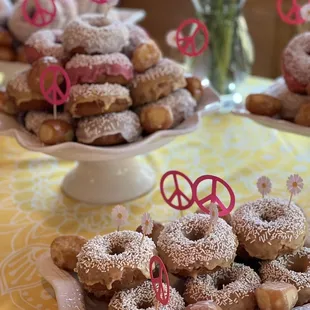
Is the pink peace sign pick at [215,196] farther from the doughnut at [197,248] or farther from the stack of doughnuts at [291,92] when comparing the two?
the stack of doughnuts at [291,92]

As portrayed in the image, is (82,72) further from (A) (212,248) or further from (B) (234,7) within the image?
(B) (234,7)

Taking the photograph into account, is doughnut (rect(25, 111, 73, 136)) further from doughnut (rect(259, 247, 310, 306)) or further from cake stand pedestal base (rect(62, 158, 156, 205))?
doughnut (rect(259, 247, 310, 306))

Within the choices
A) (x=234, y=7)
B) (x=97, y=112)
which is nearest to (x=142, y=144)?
(x=97, y=112)

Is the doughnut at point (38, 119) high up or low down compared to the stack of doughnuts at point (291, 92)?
down

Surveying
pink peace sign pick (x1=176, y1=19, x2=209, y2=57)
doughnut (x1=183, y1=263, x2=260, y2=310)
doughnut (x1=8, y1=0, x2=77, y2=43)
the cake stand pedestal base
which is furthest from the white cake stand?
doughnut (x1=8, y1=0, x2=77, y2=43)

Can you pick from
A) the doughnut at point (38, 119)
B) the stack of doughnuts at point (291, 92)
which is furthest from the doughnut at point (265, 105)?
the doughnut at point (38, 119)
